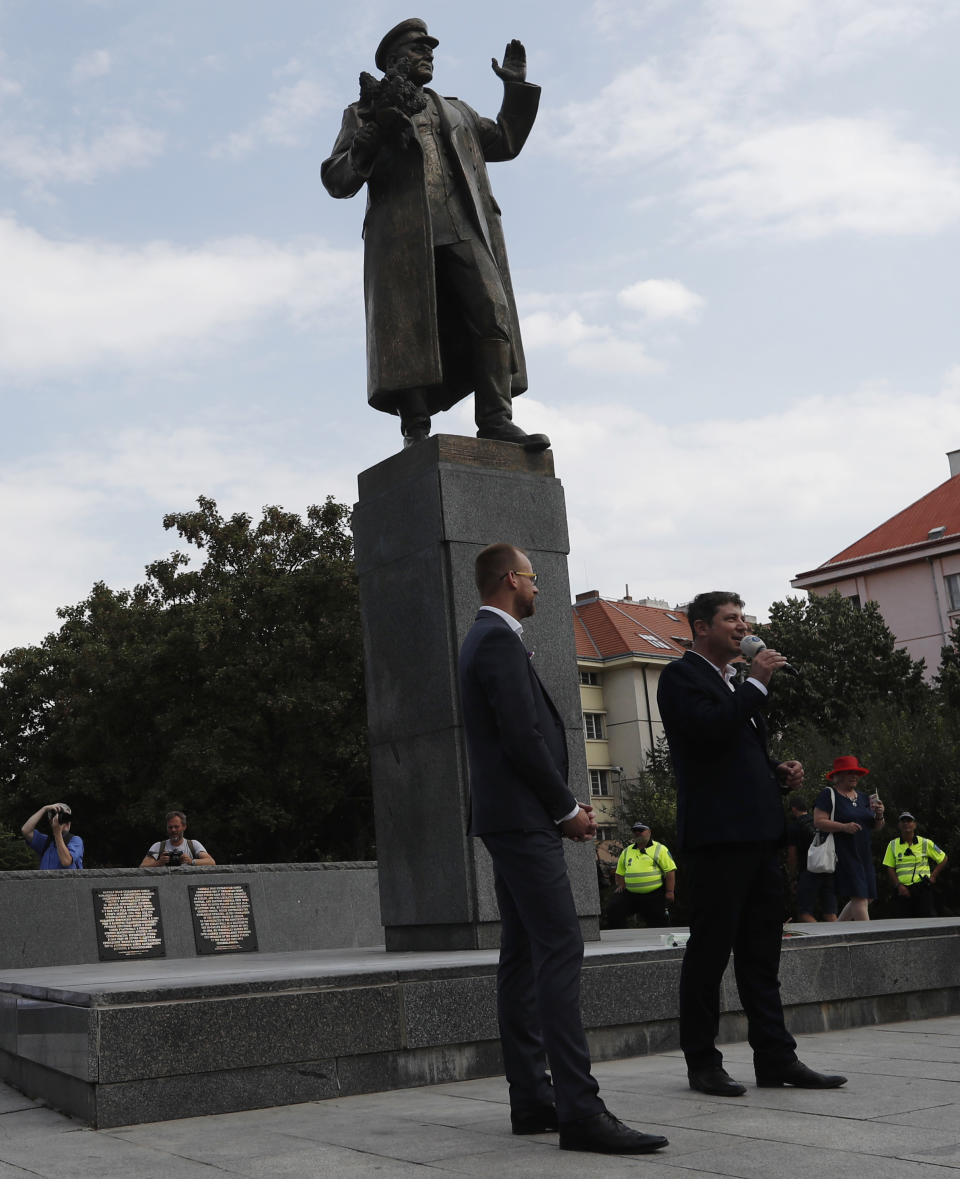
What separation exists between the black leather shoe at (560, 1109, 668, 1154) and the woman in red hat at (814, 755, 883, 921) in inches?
342

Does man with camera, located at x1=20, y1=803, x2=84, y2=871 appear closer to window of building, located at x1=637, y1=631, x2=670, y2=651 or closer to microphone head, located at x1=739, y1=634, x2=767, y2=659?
microphone head, located at x1=739, y1=634, x2=767, y2=659

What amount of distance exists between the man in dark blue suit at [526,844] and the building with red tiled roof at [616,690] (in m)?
65.2

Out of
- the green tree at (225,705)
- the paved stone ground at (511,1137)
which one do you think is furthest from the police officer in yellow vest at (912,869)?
the green tree at (225,705)

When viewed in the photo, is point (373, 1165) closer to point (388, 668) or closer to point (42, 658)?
point (388, 668)

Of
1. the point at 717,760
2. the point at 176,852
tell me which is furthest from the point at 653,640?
the point at 717,760

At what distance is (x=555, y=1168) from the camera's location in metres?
3.89

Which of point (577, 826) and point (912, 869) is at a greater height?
point (577, 826)

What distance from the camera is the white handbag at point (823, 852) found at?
12602 mm

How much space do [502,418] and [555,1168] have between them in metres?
5.53

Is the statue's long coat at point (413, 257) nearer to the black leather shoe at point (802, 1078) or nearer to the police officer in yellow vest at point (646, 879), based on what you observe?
the black leather shoe at point (802, 1078)

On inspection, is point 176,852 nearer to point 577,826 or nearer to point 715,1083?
point 715,1083

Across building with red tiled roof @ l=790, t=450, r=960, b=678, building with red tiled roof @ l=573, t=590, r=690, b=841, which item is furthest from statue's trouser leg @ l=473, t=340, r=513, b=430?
building with red tiled roof @ l=573, t=590, r=690, b=841

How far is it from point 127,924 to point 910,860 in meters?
9.51

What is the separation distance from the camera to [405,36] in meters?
8.94
